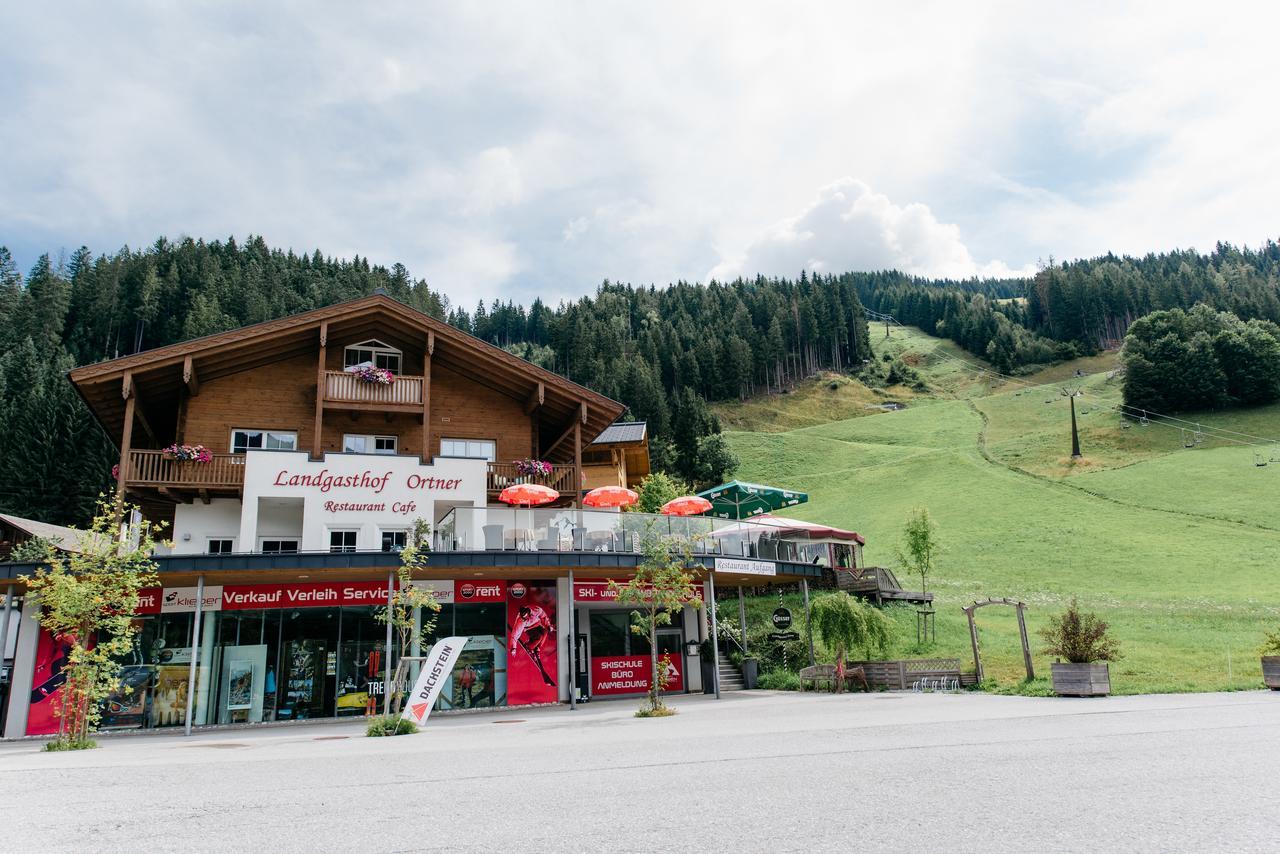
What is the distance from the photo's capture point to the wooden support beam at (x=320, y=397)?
24953mm

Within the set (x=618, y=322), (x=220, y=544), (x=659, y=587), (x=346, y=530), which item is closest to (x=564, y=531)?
(x=659, y=587)

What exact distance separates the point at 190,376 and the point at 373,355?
5680 mm

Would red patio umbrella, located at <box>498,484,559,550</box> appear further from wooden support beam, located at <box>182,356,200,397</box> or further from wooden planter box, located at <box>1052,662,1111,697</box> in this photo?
wooden planter box, located at <box>1052,662,1111,697</box>

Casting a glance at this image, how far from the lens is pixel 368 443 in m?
27.2

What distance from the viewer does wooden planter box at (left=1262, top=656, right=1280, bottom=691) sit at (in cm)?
1795

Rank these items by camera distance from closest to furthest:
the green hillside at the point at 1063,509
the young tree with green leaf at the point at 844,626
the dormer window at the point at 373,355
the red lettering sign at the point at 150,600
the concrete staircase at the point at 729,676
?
the red lettering sign at the point at 150,600 → the young tree with green leaf at the point at 844,626 → the concrete staircase at the point at 729,676 → the dormer window at the point at 373,355 → the green hillside at the point at 1063,509

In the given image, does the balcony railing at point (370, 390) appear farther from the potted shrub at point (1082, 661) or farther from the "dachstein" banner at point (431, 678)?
the potted shrub at point (1082, 661)

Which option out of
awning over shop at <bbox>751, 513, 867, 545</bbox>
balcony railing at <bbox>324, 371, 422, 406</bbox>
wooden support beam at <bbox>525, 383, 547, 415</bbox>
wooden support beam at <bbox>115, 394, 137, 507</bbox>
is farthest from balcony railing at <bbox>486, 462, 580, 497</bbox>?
wooden support beam at <bbox>115, 394, 137, 507</bbox>

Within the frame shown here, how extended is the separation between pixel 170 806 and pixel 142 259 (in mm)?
103692

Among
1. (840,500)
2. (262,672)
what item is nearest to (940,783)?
(262,672)

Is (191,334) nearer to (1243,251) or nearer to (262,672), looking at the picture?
(262,672)

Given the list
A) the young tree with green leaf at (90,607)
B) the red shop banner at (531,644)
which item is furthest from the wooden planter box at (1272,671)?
the young tree with green leaf at (90,607)

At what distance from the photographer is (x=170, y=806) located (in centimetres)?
736

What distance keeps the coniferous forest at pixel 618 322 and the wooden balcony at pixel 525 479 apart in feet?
138
